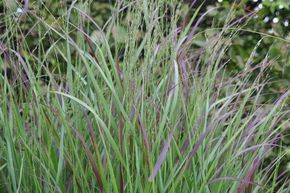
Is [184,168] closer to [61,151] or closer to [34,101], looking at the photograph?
[61,151]

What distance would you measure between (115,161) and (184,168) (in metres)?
0.29

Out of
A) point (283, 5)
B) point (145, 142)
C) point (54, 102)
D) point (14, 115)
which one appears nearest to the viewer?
point (145, 142)

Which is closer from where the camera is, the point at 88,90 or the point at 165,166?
the point at 165,166

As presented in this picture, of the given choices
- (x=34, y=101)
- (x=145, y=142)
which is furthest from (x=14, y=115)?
(x=145, y=142)

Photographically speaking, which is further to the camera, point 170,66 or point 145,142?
point 170,66

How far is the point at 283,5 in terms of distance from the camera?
3.40 meters

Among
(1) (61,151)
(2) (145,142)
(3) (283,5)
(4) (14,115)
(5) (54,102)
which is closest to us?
(2) (145,142)

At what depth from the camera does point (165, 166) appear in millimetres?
2016

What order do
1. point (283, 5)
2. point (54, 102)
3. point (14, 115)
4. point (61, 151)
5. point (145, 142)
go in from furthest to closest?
1. point (283, 5)
2. point (54, 102)
3. point (14, 115)
4. point (61, 151)
5. point (145, 142)

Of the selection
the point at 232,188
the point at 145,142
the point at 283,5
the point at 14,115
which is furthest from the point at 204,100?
the point at 283,5

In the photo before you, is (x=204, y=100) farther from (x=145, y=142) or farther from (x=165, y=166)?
(x=145, y=142)

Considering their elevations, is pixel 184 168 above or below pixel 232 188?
above

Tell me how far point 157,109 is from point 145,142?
0.28m

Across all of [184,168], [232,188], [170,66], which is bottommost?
[232,188]
